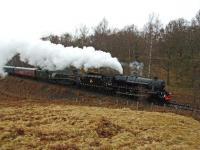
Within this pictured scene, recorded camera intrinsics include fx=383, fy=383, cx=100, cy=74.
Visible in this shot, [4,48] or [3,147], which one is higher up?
[4,48]

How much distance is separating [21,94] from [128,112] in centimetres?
2453

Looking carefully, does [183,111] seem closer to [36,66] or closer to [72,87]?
[72,87]

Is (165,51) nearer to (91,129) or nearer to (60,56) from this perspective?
(60,56)

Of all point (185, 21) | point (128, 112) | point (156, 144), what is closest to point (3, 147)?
point (156, 144)

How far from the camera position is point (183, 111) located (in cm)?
4312

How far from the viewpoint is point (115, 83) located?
51469 mm

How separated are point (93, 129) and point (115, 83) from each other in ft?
69.5

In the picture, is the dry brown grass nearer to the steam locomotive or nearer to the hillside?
the hillside

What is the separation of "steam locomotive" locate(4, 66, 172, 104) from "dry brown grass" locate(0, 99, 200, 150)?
31.3ft

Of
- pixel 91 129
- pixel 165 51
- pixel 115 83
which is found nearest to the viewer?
pixel 91 129

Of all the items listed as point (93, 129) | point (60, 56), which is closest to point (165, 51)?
point (60, 56)

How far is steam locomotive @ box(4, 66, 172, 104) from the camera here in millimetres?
48188

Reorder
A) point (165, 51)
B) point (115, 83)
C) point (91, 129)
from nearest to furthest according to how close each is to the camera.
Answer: point (91, 129), point (115, 83), point (165, 51)

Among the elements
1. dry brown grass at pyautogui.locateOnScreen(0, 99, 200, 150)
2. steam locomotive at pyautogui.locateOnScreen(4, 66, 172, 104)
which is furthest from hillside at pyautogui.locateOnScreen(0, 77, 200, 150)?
steam locomotive at pyautogui.locateOnScreen(4, 66, 172, 104)
